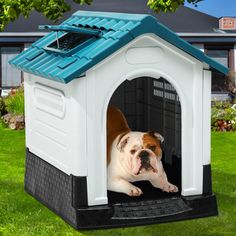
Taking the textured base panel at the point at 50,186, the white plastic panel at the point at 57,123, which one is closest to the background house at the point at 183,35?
the textured base panel at the point at 50,186

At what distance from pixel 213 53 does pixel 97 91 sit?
14.6 meters

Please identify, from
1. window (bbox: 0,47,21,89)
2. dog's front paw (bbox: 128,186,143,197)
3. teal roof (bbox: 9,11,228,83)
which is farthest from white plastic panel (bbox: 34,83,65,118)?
window (bbox: 0,47,21,89)

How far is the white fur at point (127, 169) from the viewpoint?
19.4 ft

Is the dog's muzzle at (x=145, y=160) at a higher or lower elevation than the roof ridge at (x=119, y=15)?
lower

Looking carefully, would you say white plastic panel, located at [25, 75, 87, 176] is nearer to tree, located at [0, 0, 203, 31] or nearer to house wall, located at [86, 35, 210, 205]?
house wall, located at [86, 35, 210, 205]

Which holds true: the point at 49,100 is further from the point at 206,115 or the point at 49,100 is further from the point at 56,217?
the point at 56,217

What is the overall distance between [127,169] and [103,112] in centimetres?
66

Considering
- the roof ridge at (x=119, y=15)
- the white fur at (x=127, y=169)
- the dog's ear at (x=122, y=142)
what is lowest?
the white fur at (x=127, y=169)

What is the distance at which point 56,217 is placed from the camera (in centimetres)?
811

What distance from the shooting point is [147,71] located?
557 centimetres

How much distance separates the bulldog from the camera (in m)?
5.87

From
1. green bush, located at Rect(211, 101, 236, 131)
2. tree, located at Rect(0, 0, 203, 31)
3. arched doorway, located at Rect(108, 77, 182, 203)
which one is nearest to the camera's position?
arched doorway, located at Rect(108, 77, 182, 203)

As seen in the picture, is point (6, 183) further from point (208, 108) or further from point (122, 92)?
point (208, 108)

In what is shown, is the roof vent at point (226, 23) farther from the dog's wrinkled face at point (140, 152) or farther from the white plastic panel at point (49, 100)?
the dog's wrinkled face at point (140, 152)
